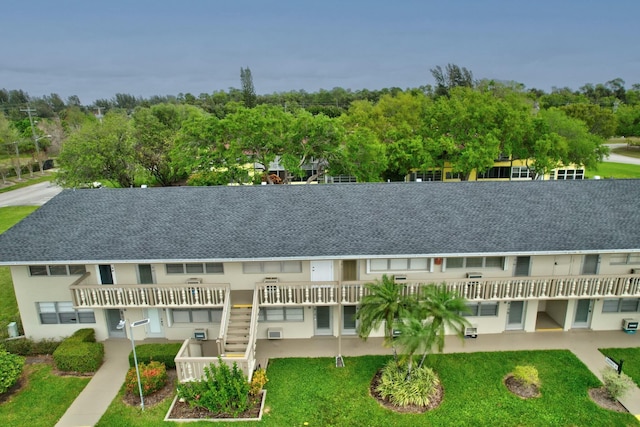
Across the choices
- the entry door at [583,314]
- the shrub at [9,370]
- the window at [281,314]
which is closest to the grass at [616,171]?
the entry door at [583,314]

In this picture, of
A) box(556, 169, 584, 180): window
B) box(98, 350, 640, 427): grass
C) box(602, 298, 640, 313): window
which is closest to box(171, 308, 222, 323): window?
box(98, 350, 640, 427): grass

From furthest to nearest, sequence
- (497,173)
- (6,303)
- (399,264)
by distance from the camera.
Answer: (497,173) → (6,303) → (399,264)

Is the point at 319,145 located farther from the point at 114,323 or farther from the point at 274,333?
the point at 114,323

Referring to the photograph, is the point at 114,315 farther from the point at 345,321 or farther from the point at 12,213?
the point at 12,213

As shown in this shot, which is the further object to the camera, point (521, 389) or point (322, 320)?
point (322, 320)

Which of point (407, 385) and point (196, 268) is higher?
point (196, 268)

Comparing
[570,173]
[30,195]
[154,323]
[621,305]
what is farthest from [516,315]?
[30,195]

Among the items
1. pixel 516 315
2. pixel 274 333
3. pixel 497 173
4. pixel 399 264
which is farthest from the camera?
pixel 497 173
